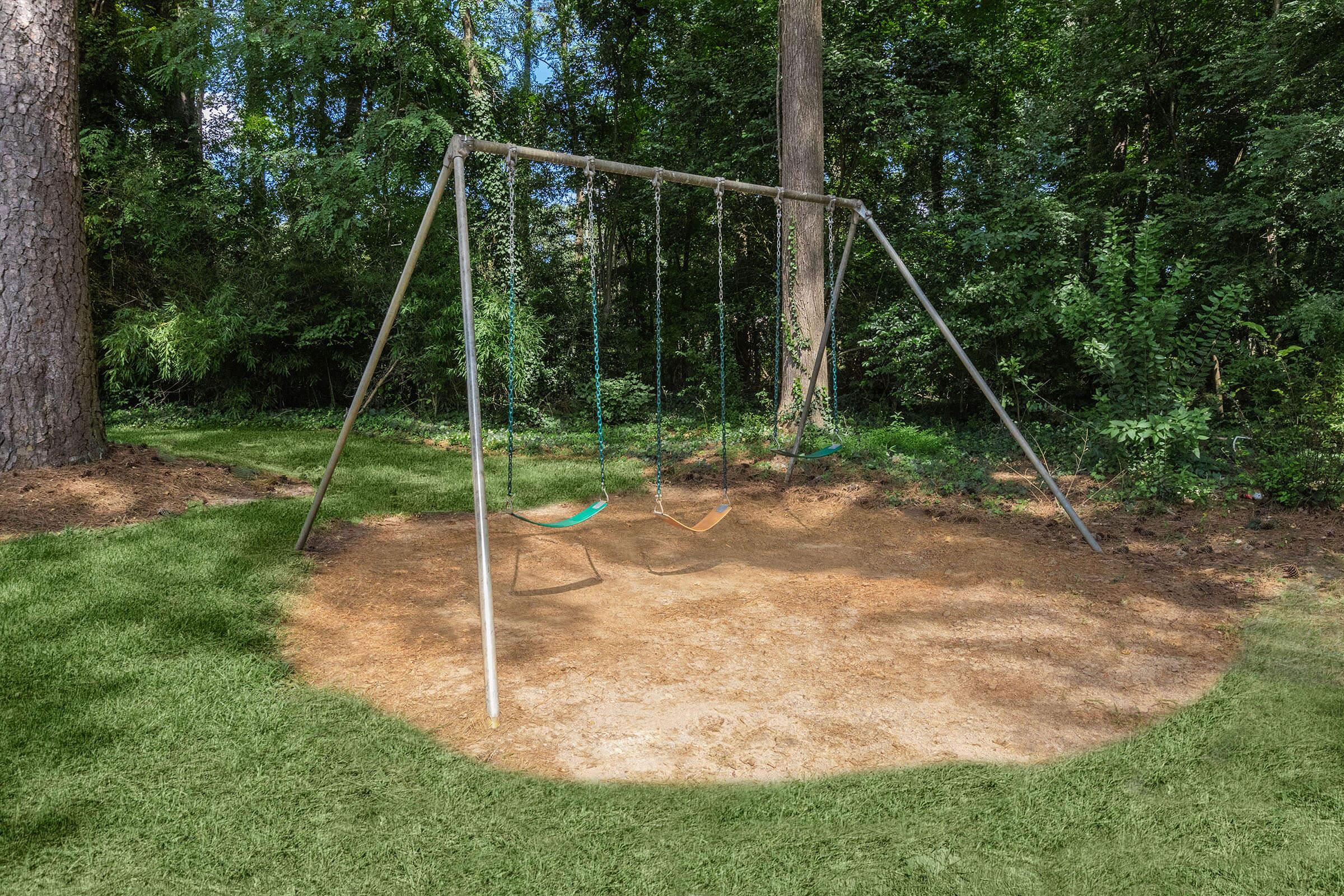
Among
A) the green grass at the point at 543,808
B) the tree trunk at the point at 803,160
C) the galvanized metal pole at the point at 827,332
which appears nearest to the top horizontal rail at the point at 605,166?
the galvanized metal pole at the point at 827,332

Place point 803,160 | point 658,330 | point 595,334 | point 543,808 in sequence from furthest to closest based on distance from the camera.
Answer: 1. point 803,160
2. point 658,330
3. point 595,334
4. point 543,808

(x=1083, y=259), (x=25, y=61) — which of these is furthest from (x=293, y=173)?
(x=1083, y=259)

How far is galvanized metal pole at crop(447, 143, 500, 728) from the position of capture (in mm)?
2672

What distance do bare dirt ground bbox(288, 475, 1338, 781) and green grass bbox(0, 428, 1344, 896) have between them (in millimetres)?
170

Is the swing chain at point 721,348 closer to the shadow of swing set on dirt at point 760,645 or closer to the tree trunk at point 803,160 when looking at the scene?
the shadow of swing set on dirt at point 760,645

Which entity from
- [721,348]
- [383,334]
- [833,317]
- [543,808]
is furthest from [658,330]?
[543,808]

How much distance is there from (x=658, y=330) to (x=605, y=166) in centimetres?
113

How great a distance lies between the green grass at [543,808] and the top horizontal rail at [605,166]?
2451 millimetres

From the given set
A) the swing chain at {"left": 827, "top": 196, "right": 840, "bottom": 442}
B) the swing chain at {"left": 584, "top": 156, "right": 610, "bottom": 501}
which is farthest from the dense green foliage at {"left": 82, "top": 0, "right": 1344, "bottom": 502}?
the swing chain at {"left": 584, "top": 156, "right": 610, "bottom": 501}

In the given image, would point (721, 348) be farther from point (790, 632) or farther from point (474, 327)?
point (790, 632)

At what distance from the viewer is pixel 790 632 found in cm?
364

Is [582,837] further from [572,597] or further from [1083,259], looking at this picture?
[1083,259]

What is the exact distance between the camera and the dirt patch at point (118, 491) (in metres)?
4.46

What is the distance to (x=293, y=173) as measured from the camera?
11.1 m
